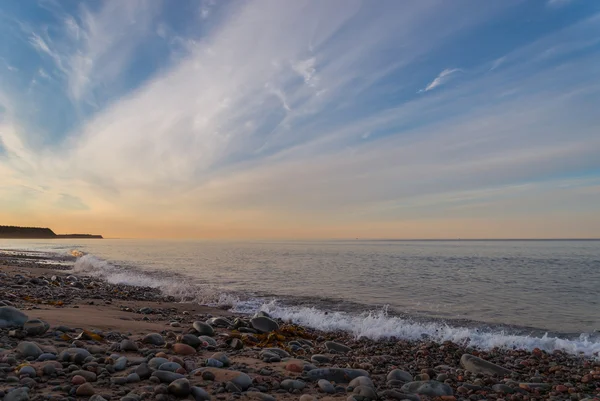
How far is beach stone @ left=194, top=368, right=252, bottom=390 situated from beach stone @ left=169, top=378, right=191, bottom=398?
2.37 ft

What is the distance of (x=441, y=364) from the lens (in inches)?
294

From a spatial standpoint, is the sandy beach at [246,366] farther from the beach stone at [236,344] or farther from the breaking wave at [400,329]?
the breaking wave at [400,329]

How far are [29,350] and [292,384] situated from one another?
3670 mm

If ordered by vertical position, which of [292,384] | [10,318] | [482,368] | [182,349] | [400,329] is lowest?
[400,329]

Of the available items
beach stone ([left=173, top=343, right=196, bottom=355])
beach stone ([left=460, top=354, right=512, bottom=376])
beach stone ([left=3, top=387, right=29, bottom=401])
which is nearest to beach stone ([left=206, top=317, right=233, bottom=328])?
beach stone ([left=173, top=343, right=196, bottom=355])

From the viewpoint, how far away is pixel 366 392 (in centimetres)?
480

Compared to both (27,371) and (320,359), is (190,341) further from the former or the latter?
(27,371)

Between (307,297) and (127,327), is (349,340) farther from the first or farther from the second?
Answer: (307,297)

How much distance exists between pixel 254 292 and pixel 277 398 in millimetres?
13577

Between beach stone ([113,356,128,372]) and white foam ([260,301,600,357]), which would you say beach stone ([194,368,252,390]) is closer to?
beach stone ([113,356,128,372])

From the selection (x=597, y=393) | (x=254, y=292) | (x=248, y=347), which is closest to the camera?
(x=597, y=393)

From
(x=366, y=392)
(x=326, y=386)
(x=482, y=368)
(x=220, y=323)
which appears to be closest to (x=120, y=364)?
(x=326, y=386)

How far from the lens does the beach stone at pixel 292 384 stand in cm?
492

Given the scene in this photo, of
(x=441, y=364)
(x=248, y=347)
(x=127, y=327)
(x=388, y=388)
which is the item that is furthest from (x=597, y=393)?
(x=127, y=327)
